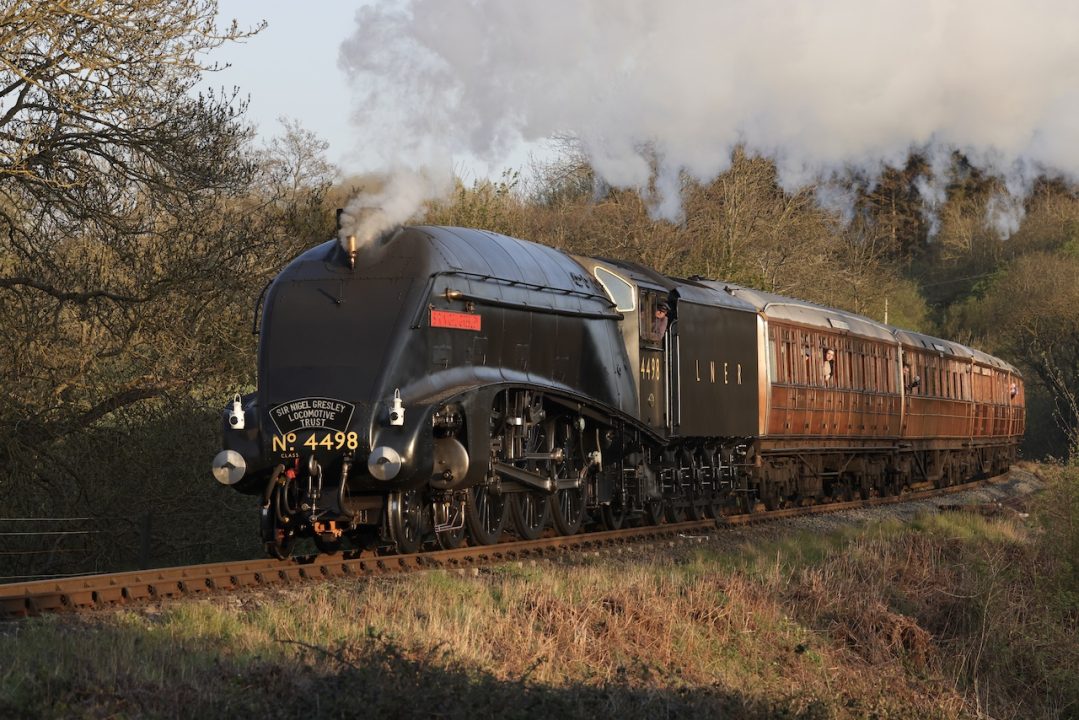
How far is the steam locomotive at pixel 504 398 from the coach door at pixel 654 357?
44 millimetres

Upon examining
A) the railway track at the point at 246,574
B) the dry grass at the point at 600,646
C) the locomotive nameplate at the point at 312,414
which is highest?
the locomotive nameplate at the point at 312,414

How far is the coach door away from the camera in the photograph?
59.1 feet

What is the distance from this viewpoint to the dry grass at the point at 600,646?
7219mm

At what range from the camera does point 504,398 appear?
14.2 meters

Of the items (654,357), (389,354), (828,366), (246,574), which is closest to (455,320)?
(389,354)

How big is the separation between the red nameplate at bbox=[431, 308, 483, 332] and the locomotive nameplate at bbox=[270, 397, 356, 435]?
4.57 feet

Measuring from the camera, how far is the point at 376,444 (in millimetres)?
12234

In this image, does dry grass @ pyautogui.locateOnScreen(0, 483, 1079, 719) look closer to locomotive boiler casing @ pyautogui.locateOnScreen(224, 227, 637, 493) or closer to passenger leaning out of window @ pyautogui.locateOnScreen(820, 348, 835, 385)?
locomotive boiler casing @ pyautogui.locateOnScreen(224, 227, 637, 493)

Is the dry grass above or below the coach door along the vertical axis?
below

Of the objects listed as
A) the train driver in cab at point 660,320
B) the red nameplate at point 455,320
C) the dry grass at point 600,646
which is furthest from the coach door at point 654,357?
the red nameplate at point 455,320

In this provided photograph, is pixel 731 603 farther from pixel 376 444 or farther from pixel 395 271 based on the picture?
pixel 395 271

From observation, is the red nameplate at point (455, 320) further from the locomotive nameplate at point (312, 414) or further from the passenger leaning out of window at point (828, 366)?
the passenger leaning out of window at point (828, 366)

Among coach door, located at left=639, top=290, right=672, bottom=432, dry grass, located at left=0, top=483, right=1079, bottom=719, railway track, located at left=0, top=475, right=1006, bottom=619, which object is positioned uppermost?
coach door, located at left=639, top=290, right=672, bottom=432

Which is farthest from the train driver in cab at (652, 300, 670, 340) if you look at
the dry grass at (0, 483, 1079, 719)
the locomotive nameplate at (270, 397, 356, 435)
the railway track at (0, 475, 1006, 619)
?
the locomotive nameplate at (270, 397, 356, 435)
